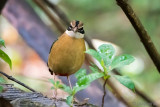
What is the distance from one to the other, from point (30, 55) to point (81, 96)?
3.17 meters

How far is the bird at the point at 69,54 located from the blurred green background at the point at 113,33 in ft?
7.68

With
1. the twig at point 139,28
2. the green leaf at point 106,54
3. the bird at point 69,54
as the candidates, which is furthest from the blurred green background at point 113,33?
the green leaf at point 106,54

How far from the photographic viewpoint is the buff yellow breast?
2.40 metres

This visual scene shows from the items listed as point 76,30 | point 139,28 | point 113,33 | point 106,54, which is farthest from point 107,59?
point 113,33

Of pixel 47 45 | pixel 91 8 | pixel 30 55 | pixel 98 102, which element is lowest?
pixel 98 102

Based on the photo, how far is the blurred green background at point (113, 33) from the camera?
18.0 ft

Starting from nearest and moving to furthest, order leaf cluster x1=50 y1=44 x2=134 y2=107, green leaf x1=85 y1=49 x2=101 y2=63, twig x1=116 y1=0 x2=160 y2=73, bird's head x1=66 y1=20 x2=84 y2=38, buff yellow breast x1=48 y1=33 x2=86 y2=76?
leaf cluster x1=50 y1=44 x2=134 y2=107, green leaf x1=85 y1=49 x2=101 y2=63, twig x1=116 y1=0 x2=160 y2=73, buff yellow breast x1=48 y1=33 x2=86 y2=76, bird's head x1=66 y1=20 x2=84 y2=38

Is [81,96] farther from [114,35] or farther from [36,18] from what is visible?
[114,35]

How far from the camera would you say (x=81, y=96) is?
121 inches

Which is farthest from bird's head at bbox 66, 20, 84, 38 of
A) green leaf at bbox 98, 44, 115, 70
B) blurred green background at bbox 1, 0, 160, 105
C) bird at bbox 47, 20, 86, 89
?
blurred green background at bbox 1, 0, 160, 105

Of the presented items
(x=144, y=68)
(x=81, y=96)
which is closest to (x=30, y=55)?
(x=144, y=68)

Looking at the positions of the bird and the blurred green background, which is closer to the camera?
the bird

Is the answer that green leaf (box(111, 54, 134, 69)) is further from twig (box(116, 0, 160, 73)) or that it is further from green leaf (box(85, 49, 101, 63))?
twig (box(116, 0, 160, 73))

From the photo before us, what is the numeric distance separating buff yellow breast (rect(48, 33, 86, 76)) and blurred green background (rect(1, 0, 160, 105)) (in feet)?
8.00
